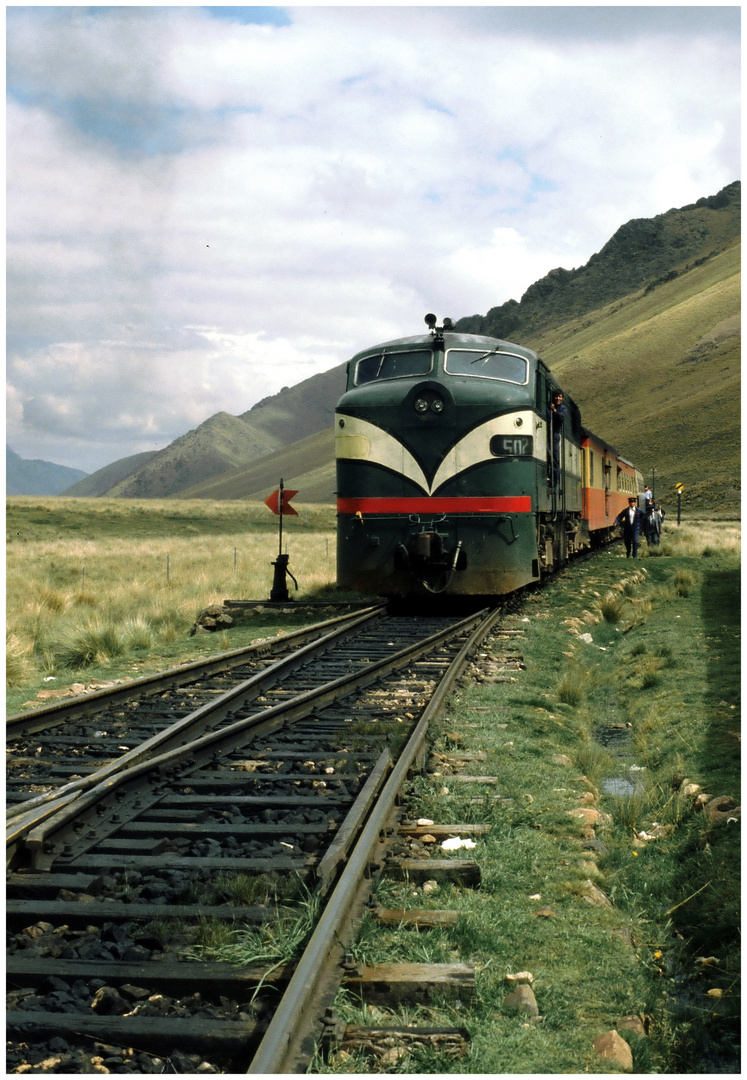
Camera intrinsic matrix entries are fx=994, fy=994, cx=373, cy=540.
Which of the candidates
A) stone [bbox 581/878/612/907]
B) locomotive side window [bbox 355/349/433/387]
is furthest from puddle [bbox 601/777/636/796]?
locomotive side window [bbox 355/349/433/387]

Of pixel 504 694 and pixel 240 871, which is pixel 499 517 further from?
pixel 240 871

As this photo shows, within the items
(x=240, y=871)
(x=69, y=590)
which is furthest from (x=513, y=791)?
(x=69, y=590)

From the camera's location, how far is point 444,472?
45.3 ft

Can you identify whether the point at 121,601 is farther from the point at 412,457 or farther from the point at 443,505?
the point at 443,505

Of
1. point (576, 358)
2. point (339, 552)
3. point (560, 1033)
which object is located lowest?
point (560, 1033)

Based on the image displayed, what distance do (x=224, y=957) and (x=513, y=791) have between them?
104 inches

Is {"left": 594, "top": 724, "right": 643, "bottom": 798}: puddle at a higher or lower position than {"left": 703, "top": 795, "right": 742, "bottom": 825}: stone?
lower

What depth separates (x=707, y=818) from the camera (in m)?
5.87

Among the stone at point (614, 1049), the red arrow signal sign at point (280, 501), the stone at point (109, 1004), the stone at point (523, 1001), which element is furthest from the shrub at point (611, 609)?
the stone at point (109, 1004)

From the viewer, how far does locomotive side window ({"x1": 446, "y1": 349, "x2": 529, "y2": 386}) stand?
14.2 m

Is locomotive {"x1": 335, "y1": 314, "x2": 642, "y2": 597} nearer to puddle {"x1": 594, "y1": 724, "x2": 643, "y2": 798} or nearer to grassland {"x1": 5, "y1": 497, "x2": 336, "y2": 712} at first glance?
grassland {"x1": 5, "y1": 497, "x2": 336, "y2": 712}

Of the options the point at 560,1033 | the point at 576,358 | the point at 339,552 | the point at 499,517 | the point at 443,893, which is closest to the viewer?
the point at 560,1033

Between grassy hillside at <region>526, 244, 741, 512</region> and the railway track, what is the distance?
235 ft

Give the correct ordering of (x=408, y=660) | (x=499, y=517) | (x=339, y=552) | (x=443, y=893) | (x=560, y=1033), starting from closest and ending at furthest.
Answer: (x=560, y=1033), (x=443, y=893), (x=408, y=660), (x=499, y=517), (x=339, y=552)
